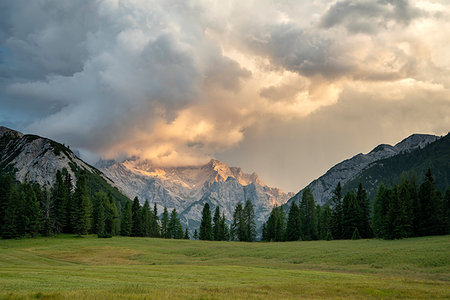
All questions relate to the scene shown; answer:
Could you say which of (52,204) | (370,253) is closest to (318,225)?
(370,253)

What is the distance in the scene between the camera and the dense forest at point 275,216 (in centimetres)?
8019

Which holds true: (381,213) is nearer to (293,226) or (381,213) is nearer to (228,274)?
(293,226)

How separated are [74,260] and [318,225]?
85.8 meters

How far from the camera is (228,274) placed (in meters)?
34.8

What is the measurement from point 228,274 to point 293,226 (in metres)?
84.6

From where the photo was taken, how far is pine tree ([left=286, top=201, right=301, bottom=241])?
114 m

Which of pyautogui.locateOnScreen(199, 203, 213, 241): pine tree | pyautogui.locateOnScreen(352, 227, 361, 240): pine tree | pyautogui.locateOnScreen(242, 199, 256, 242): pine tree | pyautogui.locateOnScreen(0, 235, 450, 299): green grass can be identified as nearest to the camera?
pyautogui.locateOnScreen(0, 235, 450, 299): green grass

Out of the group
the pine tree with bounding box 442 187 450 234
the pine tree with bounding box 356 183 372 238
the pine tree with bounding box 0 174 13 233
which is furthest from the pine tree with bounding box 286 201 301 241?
the pine tree with bounding box 0 174 13 233

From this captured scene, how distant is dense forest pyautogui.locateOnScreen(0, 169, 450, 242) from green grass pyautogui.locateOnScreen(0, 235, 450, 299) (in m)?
13.2

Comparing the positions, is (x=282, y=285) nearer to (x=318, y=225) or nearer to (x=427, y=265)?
(x=427, y=265)

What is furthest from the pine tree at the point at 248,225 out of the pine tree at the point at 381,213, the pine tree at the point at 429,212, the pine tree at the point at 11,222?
the pine tree at the point at 11,222

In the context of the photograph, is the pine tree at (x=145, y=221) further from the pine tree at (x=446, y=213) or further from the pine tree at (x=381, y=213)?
the pine tree at (x=446, y=213)

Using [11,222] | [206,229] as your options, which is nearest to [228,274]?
[11,222]

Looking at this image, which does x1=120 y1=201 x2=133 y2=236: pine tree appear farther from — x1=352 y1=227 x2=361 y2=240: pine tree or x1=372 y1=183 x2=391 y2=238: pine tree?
x1=372 y1=183 x2=391 y2=238: pine tree
